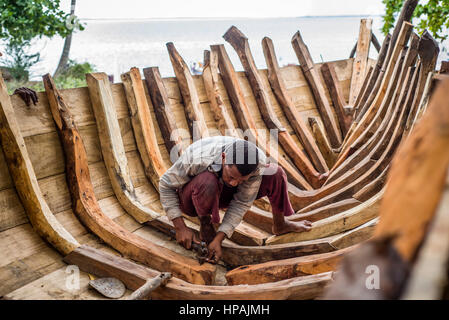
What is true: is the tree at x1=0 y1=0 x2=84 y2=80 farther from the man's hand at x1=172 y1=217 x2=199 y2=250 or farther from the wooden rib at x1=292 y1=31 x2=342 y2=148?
the man's hand at x1=172 y1=217 x2=199 y2=250

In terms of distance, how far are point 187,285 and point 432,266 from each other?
1.28 m

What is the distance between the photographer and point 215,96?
137 inches

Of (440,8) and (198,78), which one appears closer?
(198,78)

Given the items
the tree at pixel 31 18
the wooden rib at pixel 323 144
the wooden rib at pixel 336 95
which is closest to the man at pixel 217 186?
the wooden rib at pixel 323 144

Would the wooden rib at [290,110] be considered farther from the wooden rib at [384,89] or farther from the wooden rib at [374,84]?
the wooden rib at [374,84]

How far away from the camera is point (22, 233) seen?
2.14 metres

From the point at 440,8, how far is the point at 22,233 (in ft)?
21.3

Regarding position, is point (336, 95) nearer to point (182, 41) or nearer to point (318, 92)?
point (318, 92)

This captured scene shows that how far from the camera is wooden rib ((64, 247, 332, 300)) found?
5.08 ft

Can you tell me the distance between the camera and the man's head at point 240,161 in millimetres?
1873

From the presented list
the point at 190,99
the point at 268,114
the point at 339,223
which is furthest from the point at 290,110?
the point at 339,223
